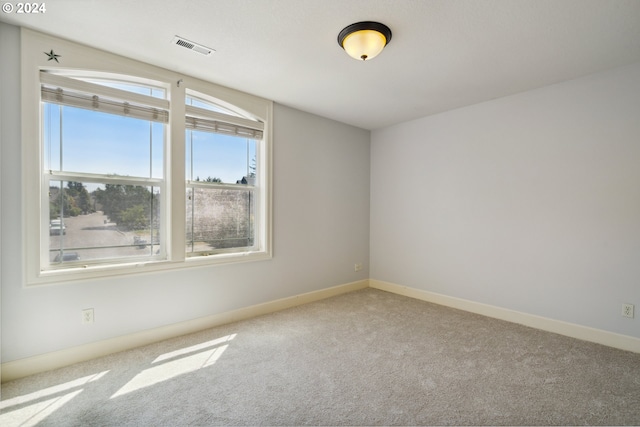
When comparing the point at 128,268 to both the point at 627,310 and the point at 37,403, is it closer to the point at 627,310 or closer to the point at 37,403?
the point at 37,403

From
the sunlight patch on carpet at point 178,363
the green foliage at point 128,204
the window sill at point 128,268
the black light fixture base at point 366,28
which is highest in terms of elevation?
the black light fixture base at point 366,28

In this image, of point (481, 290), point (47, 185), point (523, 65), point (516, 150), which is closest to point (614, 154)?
point (516, 150)

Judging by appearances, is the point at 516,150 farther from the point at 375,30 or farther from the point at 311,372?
the point at 311,372

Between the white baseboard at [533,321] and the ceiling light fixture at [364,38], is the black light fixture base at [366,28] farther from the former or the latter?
the white baseboard at [533,321]

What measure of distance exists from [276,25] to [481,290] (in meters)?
3.58

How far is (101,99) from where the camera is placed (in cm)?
263

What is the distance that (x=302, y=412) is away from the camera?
6.17 feet

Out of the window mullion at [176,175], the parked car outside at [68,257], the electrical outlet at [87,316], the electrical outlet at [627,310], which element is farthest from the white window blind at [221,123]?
the electrical outlet at [627,310]

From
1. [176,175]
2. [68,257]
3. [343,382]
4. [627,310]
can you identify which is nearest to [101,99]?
[176,175]

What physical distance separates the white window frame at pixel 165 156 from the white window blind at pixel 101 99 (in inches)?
2.8

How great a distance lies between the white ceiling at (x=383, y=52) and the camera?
201 centimetres

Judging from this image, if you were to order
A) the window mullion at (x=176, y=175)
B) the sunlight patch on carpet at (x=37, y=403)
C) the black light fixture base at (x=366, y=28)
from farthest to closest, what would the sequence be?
the window mullion at (x=176, y=175), the black light fixture base at (x=366, y=28), the sunlight patch on carpet at (x=37, y=403)

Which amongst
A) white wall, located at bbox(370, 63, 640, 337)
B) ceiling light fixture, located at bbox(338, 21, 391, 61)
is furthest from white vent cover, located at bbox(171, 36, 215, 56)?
white wall, located at bbox(370, 63, 640, 337)

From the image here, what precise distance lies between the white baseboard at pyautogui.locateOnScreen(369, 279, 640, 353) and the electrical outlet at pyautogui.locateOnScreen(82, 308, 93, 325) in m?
3.68
